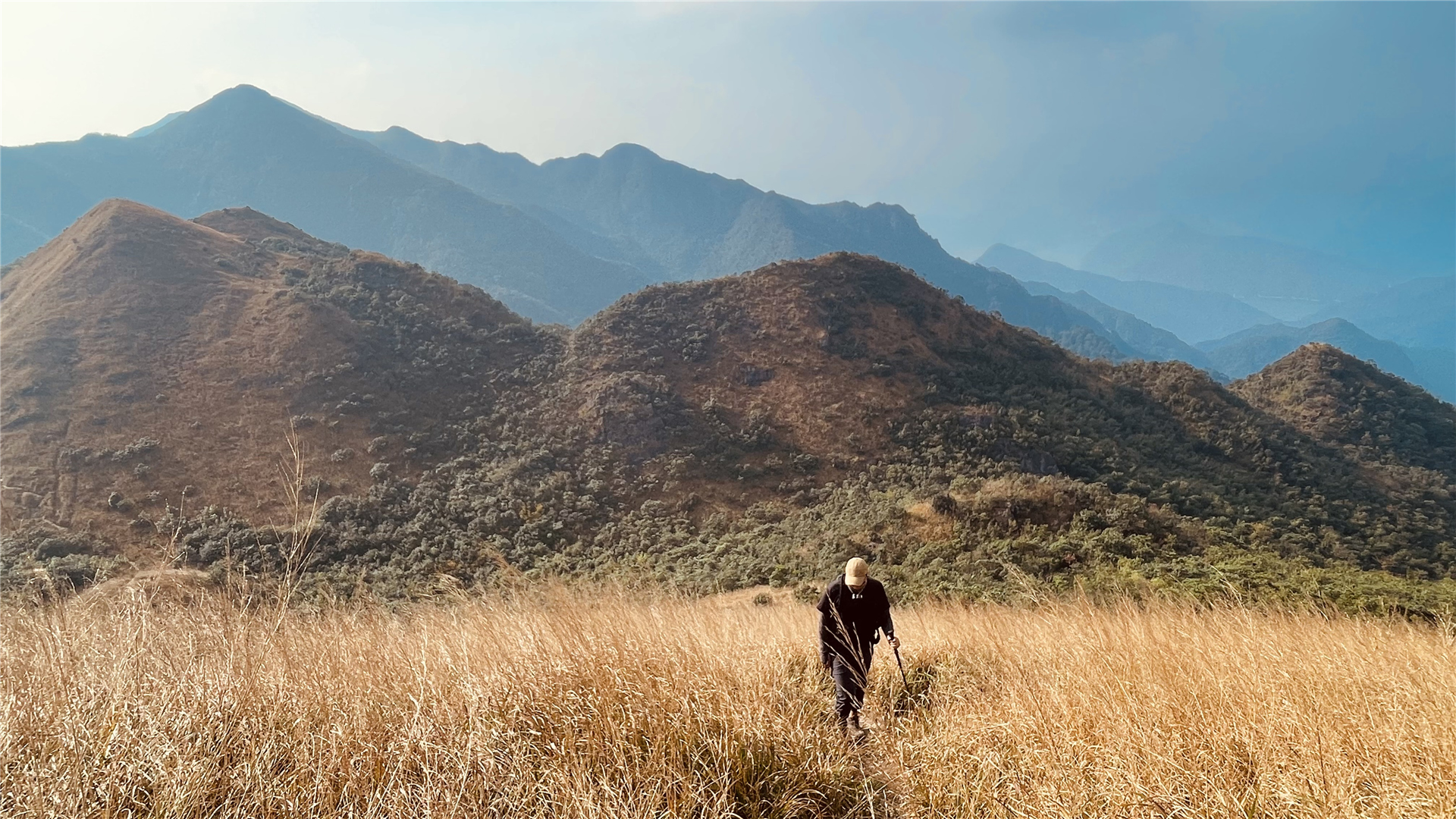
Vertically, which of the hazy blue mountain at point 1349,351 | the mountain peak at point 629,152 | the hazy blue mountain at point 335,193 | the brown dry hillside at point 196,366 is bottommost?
the brown dry hillside at point 196,366

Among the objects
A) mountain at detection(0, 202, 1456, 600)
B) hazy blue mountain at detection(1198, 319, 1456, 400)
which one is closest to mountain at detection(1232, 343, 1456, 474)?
mountain at detection(0, 202, 1456, 600)

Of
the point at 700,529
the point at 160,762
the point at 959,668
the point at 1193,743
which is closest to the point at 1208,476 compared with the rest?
the point at 700,529

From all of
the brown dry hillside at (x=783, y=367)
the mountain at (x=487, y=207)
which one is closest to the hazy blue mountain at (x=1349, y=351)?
the mountain at (x=487, y=207)

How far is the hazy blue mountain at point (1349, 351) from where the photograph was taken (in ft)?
520

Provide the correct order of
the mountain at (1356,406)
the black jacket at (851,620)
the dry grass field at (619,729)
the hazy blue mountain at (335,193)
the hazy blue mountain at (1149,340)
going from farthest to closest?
1. the hazy blue mountain at (1149,340)
2. the hazy blue mountain at (335,193)
3. the mountain at (1356,406)
4. the black jacket at (851,620)
5. the dry grass field at (619,729)

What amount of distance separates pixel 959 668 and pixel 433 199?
14761 centimetres

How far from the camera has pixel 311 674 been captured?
269cm

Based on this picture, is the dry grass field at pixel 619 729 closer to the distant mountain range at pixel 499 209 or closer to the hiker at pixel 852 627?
the hiker at pixel 852 627

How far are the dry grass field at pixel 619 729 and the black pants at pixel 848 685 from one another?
278 millimetres

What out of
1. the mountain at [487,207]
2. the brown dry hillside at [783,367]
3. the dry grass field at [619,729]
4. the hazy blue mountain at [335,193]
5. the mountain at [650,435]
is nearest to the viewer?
the dry grass field at [619,729]

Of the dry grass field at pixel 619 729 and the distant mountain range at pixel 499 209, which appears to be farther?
the distant mountain range at pixel 499 209

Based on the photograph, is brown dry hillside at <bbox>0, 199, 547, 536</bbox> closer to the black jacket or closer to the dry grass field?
the dry grass field

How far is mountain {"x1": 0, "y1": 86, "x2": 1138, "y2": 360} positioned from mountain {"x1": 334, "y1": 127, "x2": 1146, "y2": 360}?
493mm

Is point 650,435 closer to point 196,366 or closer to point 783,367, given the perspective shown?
point 783,367
